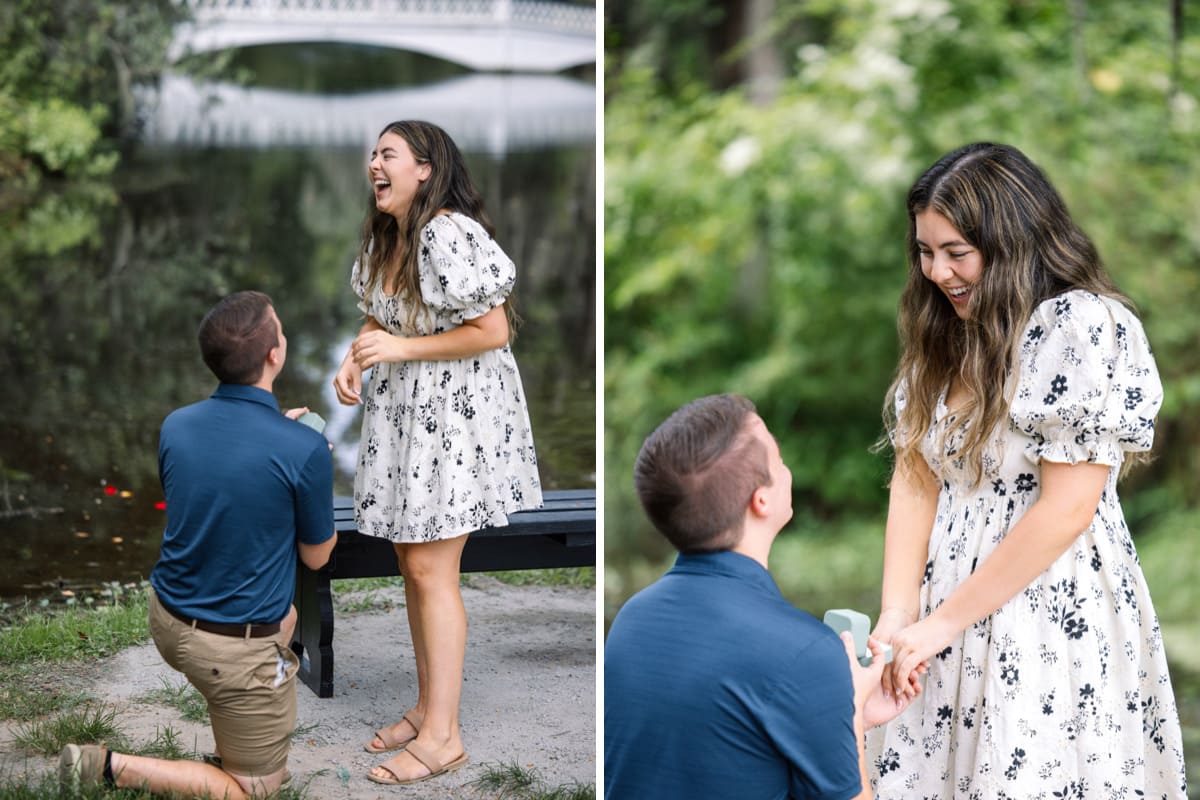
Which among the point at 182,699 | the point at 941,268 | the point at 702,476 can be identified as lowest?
the point at 182,699

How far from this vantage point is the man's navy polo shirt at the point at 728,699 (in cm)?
148

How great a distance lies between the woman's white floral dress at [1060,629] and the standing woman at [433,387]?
102 cm

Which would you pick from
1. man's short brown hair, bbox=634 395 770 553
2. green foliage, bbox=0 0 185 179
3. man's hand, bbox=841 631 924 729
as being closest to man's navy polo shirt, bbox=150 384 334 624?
man's short brown hair, bbox=634 395 770 553

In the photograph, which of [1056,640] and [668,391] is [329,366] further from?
[1056,640]

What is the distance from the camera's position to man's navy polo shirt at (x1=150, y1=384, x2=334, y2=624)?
2279mm

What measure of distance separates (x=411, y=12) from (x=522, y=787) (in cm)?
1650

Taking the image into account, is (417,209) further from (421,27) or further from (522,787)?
(421,27)

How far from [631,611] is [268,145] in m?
14.7

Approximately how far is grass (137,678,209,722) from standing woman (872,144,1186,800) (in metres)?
1.61

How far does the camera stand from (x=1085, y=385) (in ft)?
5.78

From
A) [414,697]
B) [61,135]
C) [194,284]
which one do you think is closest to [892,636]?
[414,697]

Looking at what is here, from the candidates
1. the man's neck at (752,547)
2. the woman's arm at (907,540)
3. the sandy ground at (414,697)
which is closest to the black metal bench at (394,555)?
the sandy ground at (414,697)

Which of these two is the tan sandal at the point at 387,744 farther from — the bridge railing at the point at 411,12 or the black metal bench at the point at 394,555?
the bridge railing at the point at 411,12

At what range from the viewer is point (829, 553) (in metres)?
5.79
